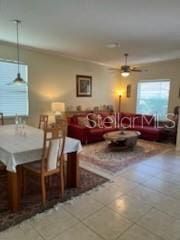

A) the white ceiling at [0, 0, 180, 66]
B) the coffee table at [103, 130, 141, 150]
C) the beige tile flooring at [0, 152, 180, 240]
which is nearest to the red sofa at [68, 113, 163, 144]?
the coffee table at [103, 130, 141, 150]

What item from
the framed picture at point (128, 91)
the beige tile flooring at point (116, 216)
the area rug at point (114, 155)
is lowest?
the beige tile flooring at point (116, 216)

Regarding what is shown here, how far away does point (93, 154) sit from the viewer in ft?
14.9

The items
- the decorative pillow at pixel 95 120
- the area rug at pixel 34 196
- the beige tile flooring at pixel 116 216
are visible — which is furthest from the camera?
the decorative pillow at pixel 95 120

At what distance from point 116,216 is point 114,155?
7.53 ft

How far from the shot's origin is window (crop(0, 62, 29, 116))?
4.65 meters

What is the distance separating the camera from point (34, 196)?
264cm

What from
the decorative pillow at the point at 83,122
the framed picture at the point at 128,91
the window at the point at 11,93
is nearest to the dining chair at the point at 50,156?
the window at the point at 11,93

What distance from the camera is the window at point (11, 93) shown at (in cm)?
465

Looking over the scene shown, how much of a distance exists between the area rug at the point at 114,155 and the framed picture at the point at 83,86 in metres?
1.91

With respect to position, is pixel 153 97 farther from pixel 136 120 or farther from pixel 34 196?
pixel 34 196

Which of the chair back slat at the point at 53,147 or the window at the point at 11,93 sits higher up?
the window at the point at 11,93

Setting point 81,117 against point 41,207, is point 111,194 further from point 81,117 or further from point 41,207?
point 81,117

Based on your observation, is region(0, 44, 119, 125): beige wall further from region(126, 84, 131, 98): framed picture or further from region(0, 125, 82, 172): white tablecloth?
region(0, 125, 82, 172): white tablecloth

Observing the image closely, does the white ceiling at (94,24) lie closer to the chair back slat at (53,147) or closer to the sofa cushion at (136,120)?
the chair back slat at (53,147)
